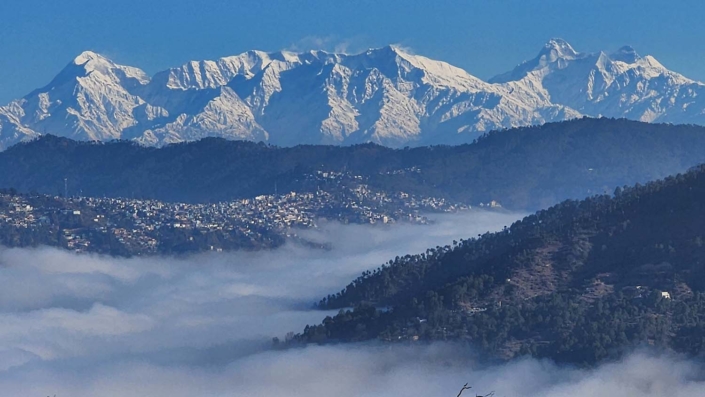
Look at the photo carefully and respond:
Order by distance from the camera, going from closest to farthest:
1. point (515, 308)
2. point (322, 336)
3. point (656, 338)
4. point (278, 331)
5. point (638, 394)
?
point (638, 394) < point (656, 338) < point (515, 308) < point (322, 336) < point (278, 331)

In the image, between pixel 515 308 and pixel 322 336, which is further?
pixel 322 336

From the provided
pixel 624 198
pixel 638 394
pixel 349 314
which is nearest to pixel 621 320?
pixel 638 394

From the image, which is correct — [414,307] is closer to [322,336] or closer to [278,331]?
[322,336]

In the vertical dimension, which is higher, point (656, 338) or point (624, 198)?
point (624, 198)

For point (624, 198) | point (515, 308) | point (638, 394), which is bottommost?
point (638, 394)

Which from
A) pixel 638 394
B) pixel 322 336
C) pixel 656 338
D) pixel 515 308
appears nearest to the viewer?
pixel 638 394

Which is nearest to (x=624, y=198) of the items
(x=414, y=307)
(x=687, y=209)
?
(x=687, y=209)
